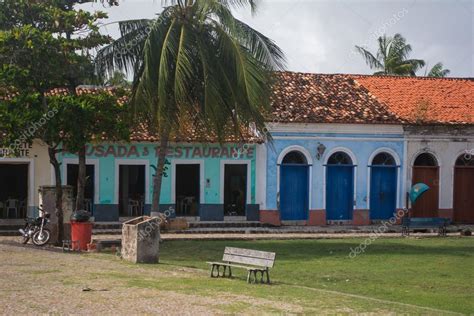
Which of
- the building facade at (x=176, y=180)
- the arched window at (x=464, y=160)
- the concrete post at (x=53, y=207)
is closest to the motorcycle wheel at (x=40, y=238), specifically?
the concrete post at (x=53, y=207)

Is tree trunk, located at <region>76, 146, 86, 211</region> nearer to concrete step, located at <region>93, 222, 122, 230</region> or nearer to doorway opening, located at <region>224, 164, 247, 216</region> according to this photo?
concrete step, located at <region>93, 222, 122, 230</region>

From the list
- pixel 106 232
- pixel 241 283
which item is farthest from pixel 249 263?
pixel 106 232

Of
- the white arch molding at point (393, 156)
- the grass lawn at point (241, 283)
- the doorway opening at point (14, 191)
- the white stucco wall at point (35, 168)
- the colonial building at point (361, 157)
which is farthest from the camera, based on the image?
the white arch molding at point (393, 156)

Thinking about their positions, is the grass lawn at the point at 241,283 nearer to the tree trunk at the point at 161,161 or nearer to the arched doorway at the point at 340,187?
the tree trunk at the point at 161,161

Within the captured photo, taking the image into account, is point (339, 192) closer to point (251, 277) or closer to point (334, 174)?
point (334, 174)

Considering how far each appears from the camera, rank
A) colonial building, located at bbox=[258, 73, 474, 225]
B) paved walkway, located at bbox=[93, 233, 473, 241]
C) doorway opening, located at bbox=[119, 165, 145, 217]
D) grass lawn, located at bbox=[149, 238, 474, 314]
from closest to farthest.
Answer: grass lawn, located at bbox=[149, 238, 474, 314]
paved walkway, located at bbox=[93, 233, 473, 241]
doorway opening, located at bbox=[119, 165, 145, 217]
colonial building, located at bbox=[258, 73, 474, 225]

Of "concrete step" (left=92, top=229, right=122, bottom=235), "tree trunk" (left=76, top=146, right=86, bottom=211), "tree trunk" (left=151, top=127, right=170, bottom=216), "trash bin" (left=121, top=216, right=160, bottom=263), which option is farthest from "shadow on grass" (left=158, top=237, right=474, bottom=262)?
"concrete step" (left=92, top=229, right=122, bottom=235)

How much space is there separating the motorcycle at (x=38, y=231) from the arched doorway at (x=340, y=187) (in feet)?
36.0

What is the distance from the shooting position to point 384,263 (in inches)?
706

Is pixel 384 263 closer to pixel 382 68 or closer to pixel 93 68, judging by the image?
pixel 93 68

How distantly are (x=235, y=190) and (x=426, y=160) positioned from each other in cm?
704

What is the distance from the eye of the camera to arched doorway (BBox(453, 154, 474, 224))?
28.9 m

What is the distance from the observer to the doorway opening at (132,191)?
26141 mm

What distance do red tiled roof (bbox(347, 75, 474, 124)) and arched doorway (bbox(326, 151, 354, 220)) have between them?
8.98ft
